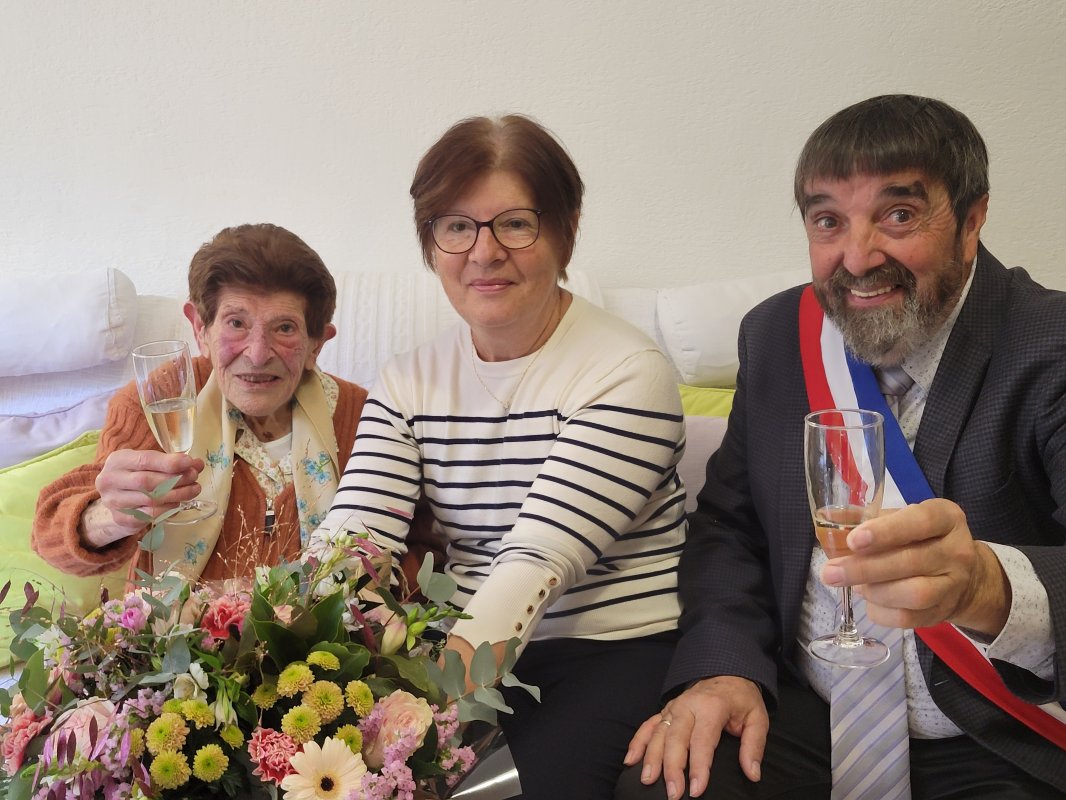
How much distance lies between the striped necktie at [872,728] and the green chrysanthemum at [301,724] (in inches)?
31.5

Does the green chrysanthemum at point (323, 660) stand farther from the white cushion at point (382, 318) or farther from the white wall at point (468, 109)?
the white wall at point (468, 109)

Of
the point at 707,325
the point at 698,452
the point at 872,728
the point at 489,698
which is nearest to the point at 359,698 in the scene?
the point at 489,698

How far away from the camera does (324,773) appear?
938 millimetres

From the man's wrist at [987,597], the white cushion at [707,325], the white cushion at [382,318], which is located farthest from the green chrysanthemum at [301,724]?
the white cushion at [707,325]

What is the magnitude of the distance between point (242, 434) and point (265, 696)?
0.92m

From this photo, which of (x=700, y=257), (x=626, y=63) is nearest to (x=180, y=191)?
(x=626, y=63)

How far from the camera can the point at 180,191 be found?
2801mm

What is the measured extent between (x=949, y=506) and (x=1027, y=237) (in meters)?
1.99

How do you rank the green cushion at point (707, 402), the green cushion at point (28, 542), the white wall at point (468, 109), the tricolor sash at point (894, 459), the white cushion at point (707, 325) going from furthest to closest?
the white wall at point (468, 109) → the white cushion at point (707, 325) → the green cushion at point (707, 402) → the green cushion at point (28, 542) → the tricolor sash at point (894, 459)

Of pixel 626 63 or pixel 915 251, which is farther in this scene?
pixel 626 63

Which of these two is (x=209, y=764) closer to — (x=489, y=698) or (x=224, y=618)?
(x=224, y=618)

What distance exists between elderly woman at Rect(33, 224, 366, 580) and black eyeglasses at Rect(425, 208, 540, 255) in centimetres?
29

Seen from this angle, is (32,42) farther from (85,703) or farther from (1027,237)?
(1027,237)

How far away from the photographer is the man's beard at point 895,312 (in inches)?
56.9
